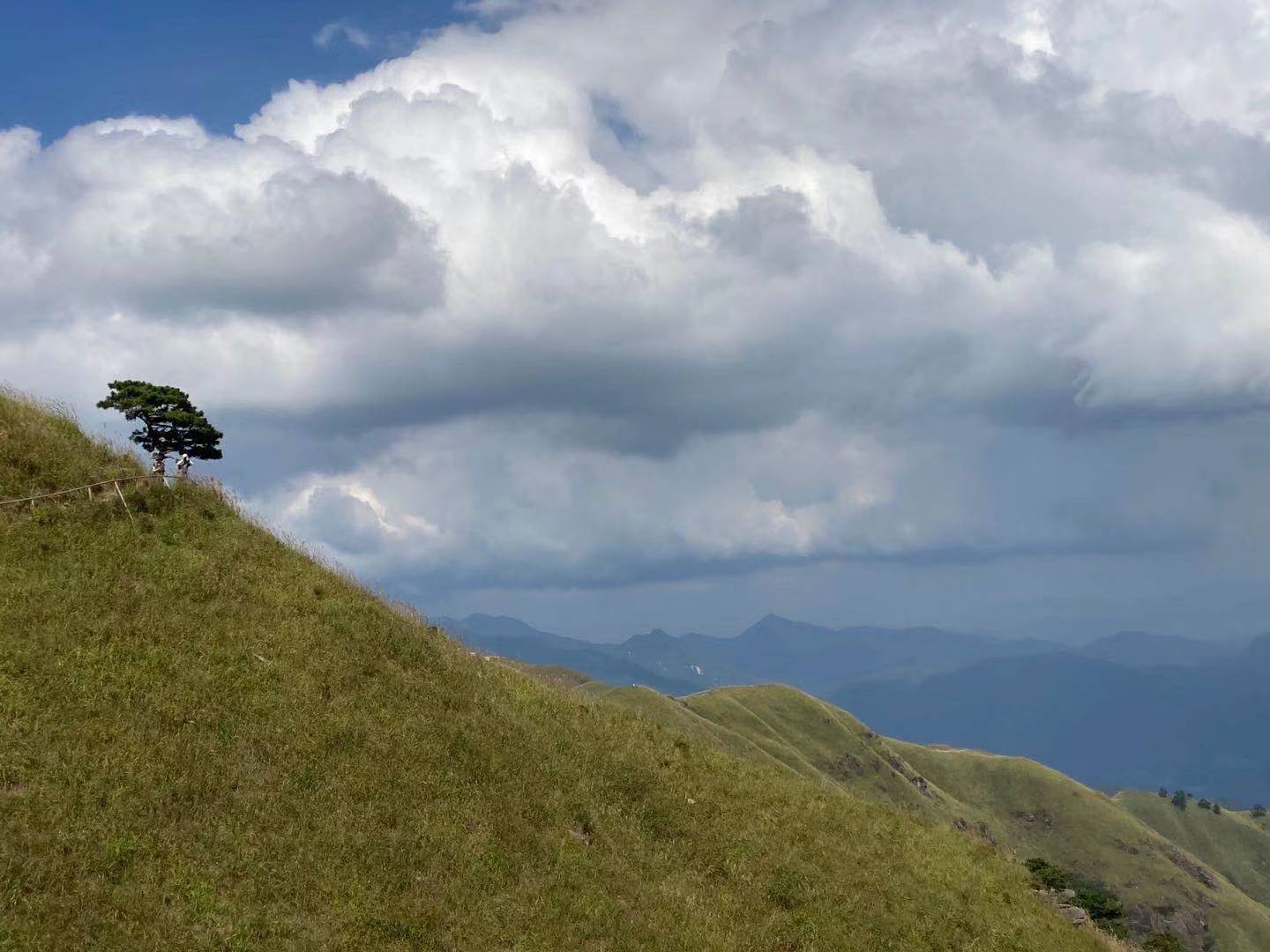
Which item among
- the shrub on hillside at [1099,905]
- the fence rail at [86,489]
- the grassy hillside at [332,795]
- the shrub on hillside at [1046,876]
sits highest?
the fence rail at [86,489]

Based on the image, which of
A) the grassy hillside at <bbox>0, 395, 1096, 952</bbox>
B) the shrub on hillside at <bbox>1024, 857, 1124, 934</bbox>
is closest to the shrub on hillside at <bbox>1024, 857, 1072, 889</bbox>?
the shrub on hillside at <bbox>1024, 857, 1124, 934</bbox>

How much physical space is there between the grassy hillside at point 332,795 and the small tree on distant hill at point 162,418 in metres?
2.45

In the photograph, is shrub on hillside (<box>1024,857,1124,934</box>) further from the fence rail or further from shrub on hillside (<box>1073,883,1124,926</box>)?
the fence rail

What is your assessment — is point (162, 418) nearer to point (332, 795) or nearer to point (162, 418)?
point (162, 418)

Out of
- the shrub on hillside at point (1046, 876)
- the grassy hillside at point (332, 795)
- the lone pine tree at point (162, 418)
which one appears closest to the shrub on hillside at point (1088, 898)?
the shrub on hillside at point (1046, 876)

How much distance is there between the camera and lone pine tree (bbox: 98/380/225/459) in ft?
127

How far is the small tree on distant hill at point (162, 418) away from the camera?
1526 inches

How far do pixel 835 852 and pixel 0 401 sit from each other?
123 ft

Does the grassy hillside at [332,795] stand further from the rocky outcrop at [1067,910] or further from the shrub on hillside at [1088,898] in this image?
the shrub on hillside at [1088,898]

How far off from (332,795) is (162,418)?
21169mm

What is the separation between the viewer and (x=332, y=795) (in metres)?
25.7

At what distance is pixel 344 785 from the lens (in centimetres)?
2630

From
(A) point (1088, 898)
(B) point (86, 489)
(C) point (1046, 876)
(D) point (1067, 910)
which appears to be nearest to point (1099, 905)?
(A) point (1088, 898)

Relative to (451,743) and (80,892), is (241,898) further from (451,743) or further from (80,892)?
(451,743)
